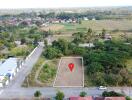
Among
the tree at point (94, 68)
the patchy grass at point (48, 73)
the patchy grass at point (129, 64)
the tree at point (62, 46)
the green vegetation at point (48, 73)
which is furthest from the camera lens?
the tree at point (62, 46)

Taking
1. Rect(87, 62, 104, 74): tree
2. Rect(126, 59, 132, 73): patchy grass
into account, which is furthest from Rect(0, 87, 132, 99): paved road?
Rect(126, 59, 132, 73): patchy grass

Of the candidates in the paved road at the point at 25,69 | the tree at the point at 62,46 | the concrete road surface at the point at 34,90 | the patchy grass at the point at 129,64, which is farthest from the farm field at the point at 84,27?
the concrete road surface at the point at 34,90

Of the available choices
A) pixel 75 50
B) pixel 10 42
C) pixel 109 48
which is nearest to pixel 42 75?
pixel 75 50

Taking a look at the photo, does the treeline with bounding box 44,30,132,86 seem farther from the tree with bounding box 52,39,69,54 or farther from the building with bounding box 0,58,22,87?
the building with bounding box 0,58,22,87

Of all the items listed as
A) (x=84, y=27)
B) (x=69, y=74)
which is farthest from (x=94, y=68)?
(x=84, y=27)

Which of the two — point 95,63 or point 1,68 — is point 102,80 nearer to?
point 95,63

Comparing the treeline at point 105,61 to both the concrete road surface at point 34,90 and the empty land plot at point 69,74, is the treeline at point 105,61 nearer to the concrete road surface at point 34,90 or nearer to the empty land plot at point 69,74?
the empty land plot at point 69,74

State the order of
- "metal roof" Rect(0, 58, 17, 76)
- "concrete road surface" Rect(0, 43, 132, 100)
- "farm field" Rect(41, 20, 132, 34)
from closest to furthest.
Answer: "concrete road surface" Rect(0, 43, 132, 100) < "metal roof" Rect(0, 58, 17, 76) < "farm field" Rect(41, 20, 132, 34)
